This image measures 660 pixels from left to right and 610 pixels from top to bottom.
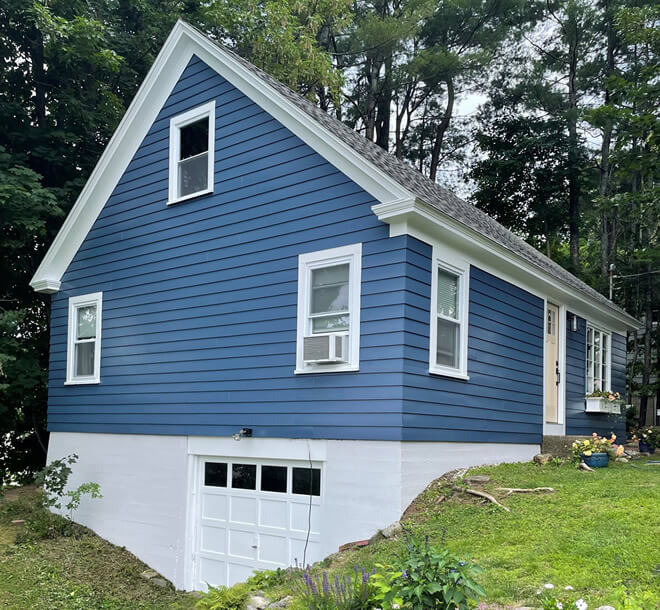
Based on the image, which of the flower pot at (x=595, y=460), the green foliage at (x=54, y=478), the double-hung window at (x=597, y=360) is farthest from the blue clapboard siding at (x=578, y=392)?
the green foliage at (x=54, y=478)

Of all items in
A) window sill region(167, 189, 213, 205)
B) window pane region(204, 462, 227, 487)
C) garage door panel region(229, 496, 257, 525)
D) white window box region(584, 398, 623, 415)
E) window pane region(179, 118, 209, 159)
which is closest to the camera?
garage door panel region(229, 496, 257, 525)

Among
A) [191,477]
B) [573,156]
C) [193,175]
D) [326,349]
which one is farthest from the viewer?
[573,156]

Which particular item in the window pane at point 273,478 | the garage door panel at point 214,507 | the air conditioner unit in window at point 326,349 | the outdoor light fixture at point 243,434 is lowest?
the garage door panel at point 214,507

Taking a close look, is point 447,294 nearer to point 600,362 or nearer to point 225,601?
point 225,601

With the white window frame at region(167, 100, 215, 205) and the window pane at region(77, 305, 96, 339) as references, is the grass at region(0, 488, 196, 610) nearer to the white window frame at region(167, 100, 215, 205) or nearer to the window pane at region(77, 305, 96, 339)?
the window pane at region(77, 305, 96, 339)

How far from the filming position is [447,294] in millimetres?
9109

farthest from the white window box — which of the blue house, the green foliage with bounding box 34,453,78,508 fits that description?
the green foliage with bounding box 34,453,78,508

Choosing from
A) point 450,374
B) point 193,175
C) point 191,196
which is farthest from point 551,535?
point 193,175

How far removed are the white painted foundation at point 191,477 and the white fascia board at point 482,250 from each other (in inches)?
100

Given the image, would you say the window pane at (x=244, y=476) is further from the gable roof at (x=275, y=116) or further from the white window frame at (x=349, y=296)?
the gable roof at (x=275, y=116)

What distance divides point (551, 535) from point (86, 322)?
354 inches

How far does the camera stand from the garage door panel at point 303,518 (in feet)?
27.9

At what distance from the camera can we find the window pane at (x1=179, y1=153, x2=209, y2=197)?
35.2 ft

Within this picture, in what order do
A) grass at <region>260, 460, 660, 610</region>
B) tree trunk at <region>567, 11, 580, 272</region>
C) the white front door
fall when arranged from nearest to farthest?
grass at <region>260, 460, 660, 610</region> → the white front door → tree trunk at <region>567, 11, 580, 272</region>
